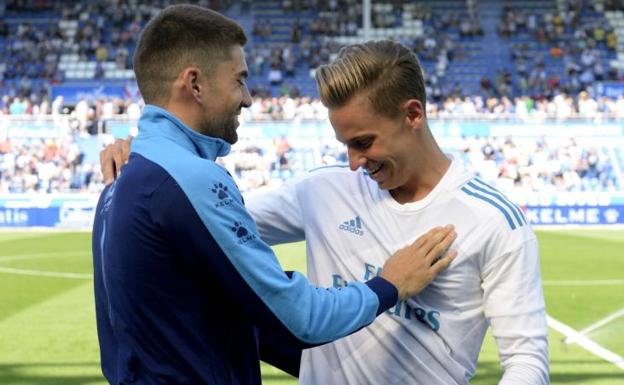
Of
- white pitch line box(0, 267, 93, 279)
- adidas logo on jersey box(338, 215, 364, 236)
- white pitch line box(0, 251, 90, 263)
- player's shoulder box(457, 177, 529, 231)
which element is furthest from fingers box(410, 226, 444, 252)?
white pitch line box(0, 251, 90, 263)

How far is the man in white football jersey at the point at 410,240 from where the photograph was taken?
2662 millimetres

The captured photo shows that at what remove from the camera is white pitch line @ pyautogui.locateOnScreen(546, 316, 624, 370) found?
8.67 meters

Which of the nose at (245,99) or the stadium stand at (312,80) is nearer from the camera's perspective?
the nose at (245,99)

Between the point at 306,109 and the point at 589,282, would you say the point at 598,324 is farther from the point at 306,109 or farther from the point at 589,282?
the point at 306,109

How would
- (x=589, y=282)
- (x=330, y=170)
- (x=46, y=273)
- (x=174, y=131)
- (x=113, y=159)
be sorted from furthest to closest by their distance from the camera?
1. (x=46, y=273)
2. (x=589, y=282)
3. (x=113, y=159)
4. (x=330, y=170)
5. (x=174, y=131)

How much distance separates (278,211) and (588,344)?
7045mm

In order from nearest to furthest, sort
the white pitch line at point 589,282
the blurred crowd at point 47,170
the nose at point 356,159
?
the nose at point 356,159 → the white pitch line at point 589,282 → the blurred crowd at point 47,170

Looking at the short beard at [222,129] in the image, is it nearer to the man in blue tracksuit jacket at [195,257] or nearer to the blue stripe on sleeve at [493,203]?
the man in blue tracksuit jacket at [195,257]

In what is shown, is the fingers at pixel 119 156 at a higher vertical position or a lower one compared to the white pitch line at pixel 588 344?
higher

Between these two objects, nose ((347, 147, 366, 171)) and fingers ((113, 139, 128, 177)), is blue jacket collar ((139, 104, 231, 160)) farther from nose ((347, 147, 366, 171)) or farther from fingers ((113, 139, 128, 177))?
fingers ((113, 139, 128, 177))

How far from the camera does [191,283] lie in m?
2.47

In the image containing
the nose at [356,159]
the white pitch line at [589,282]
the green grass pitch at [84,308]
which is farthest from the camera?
the white pitch line at [589,282]

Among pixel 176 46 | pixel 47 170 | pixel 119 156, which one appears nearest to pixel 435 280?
pixel 176 46

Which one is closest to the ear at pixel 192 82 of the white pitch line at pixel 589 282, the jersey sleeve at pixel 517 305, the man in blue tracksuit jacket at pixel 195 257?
the man in blue tracksuit jacket at pixel 195 257
